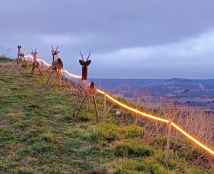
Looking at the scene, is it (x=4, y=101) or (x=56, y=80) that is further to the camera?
(x=56, y=80)

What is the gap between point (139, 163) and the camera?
959 cm

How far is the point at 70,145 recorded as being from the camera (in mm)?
10570

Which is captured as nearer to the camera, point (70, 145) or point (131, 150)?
point (131, 150)

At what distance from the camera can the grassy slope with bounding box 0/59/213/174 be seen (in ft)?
30.7

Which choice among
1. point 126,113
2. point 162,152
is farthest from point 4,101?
point 162,152

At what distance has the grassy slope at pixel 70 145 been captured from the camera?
9352 mm

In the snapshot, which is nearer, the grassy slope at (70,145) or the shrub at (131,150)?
the grassy slope at (70,145)

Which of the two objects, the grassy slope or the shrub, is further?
the shrub

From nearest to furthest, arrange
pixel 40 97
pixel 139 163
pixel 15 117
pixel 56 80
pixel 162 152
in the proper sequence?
1. pixel 139 163
2. pixel 162 152
3. pixel 15 117
4. pixel 40 97
5. pixel 56 80

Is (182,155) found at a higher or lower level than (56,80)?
lower

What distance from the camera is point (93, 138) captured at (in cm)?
1106

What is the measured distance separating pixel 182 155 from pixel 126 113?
3.58 m

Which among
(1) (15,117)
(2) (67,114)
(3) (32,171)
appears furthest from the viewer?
(2) (67,114)

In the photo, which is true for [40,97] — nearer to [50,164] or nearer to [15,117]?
[15,117]
